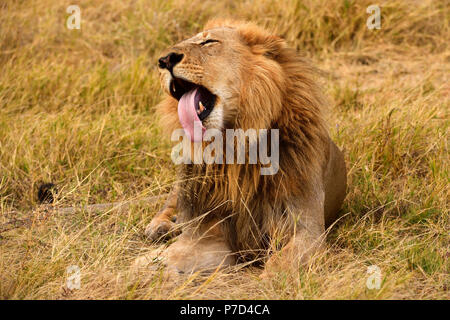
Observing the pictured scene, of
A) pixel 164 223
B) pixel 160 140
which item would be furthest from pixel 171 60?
pixel 160 140

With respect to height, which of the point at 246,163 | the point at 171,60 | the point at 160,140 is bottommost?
the point at 160,140

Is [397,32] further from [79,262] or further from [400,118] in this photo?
[79,262]

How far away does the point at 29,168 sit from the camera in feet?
17.1

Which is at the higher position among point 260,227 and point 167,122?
point 167,122

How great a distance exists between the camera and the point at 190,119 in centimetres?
364

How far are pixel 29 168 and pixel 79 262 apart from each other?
1.73 m

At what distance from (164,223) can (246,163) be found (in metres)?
1.05

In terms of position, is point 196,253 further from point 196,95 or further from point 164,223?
point 196,95
